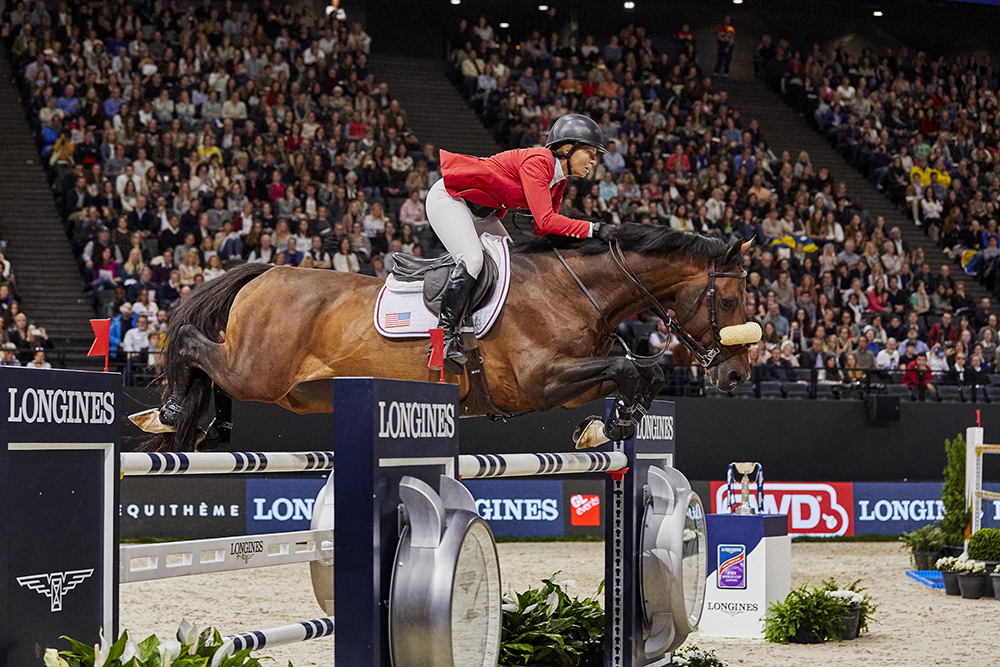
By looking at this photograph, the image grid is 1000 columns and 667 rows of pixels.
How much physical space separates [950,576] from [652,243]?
4.69 m

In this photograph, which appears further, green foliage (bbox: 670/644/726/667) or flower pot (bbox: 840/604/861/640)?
flower pot (bbox: 840/604/861/640)

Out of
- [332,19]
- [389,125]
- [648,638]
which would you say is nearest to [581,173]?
[648,638]

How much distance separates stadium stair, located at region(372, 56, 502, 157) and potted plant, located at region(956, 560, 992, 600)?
1050 centimetres

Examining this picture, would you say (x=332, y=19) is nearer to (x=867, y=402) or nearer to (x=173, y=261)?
(x=173, y=261)

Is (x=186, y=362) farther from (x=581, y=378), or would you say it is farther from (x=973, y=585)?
(x=973, y=585)

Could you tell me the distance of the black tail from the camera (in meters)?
5.52

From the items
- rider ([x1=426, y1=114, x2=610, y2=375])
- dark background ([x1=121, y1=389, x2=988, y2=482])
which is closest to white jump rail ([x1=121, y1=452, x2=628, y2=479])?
rider ([x1=426, y1=114, x2=610, y2=375])

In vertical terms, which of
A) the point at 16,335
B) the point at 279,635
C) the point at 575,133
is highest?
the point at 575,133

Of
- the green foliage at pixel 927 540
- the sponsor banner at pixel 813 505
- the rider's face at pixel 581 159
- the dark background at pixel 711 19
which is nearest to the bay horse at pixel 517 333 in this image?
the rider's face at pixel 581 159

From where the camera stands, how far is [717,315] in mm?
5348

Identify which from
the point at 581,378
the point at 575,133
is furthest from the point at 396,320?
the point at 575,133

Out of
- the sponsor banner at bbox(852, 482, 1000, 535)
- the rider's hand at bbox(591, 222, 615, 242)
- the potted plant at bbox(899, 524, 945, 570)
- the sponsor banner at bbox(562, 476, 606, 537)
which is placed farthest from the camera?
the sponsor banner at bbox(852, 482, 1000, 535)

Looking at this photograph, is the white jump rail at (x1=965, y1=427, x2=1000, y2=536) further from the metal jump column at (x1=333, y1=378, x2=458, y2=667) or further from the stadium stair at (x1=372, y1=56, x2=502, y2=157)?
the stadium stair at (x1=372, y1=56, x2=502, y2=157)

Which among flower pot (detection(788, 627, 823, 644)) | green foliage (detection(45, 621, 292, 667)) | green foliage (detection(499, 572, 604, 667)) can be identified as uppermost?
green foliage (detection(45, 621, 292, 667))
